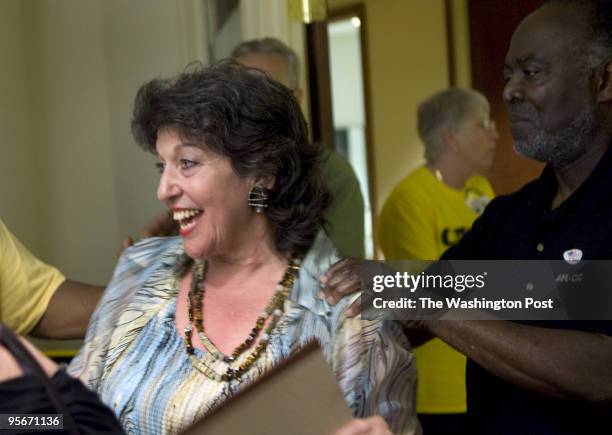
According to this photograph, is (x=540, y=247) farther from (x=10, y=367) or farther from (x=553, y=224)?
(x=10, y=367)

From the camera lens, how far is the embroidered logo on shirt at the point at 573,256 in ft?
4.06

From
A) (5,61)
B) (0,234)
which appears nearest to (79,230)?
(0,234)

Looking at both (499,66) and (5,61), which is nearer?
(5,61)

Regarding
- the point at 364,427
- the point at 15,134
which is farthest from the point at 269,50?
the point at 364,427

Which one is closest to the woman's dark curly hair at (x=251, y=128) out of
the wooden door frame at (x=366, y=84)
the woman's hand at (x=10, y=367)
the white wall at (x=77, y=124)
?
the white wall at (x=77, y=124)

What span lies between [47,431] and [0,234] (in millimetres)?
821

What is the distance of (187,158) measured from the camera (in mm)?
1238

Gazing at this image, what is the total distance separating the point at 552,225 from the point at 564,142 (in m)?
0.14

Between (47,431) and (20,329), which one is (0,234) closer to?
(20,329)

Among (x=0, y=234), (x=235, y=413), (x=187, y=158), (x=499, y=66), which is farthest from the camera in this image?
(x=499, y=66)

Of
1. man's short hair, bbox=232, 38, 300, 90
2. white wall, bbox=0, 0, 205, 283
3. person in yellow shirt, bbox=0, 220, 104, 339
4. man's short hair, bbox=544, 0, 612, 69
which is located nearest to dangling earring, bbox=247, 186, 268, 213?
white wall, bbox=0, 0, 205, 283

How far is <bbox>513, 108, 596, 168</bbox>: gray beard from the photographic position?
130 centimetres

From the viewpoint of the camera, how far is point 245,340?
1.21 meters

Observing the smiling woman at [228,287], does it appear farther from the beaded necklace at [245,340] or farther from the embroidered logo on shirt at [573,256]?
the embroidered logo on shirt at [573,256]
